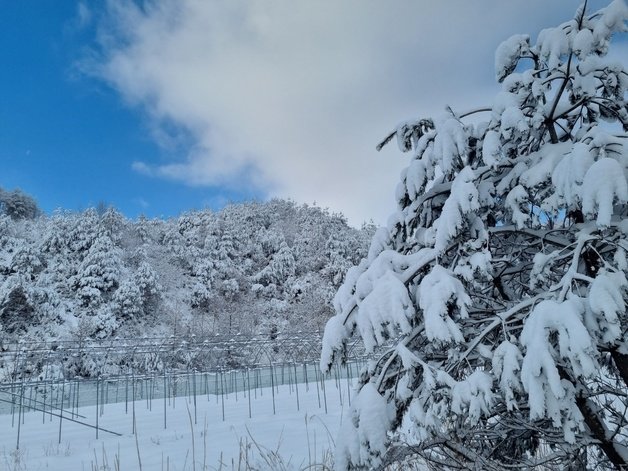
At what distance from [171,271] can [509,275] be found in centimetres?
3466

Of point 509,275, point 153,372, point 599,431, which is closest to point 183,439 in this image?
point 509,275

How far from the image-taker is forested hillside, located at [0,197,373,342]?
2581 cm

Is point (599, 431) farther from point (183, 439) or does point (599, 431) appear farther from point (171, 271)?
point (171, 271)

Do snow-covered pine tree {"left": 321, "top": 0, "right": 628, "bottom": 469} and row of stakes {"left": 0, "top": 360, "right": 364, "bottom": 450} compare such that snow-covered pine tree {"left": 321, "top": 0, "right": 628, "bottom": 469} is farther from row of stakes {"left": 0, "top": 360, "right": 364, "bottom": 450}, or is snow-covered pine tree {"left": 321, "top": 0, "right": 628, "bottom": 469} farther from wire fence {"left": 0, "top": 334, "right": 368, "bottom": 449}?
wire fence {"left": 0, "top": 334, "right": 368, "bottom": 449}

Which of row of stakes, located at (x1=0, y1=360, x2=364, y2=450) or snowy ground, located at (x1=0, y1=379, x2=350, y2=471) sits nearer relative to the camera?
snowy ground, located at (x1=0, y1=379, x2=350, y2=471)

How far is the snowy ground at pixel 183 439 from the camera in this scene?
20.8 feet

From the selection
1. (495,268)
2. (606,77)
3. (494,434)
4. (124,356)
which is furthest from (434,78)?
(124,356)

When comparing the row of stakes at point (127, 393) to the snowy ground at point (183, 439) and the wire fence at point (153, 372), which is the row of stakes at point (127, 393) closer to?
the wire fence at point (153, 372)

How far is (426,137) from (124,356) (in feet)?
84.0

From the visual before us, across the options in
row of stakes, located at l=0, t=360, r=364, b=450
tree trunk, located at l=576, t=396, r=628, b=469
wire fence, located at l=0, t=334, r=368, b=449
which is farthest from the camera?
wire fence, located at l=0, t=334, r=368, b=449

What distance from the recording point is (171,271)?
116 ft

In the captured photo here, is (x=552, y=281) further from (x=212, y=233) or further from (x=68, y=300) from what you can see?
(x=212, y=233)

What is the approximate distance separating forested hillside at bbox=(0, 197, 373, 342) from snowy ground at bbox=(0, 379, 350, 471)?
408 inches

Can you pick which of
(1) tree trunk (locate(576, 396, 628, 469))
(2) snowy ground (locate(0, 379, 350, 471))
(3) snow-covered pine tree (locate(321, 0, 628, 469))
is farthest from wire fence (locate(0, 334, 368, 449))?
(1) tree trunk (locate(576, 396, 628, 469))
